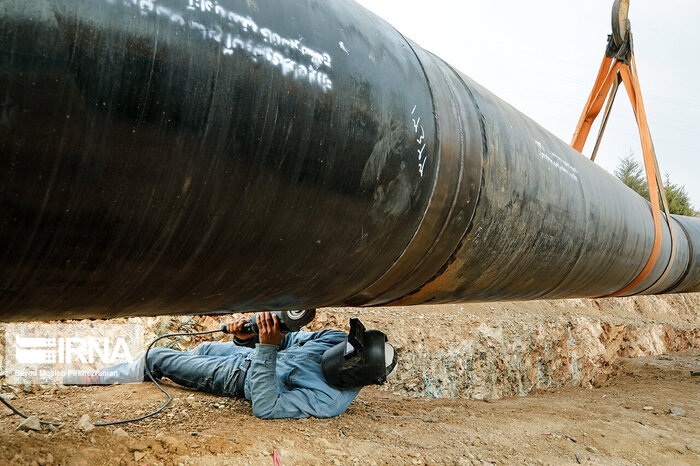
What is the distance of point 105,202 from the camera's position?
1.85 feet

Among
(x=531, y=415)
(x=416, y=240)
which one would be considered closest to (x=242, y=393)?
(x=531, y=415)

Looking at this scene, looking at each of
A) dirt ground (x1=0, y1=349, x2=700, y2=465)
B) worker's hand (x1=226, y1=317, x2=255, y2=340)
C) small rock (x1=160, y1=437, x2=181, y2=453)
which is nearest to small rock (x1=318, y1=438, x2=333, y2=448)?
dirt ground (x1=0, y1=349, x2=700, y2=465)

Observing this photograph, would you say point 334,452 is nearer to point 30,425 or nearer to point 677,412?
point 30,425

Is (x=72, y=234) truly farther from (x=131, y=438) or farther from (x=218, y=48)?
(x=131, y=438)

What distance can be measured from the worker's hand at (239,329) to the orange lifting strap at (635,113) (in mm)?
2001

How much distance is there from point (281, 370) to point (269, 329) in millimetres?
446

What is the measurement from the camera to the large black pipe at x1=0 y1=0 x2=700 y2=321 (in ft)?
1.68

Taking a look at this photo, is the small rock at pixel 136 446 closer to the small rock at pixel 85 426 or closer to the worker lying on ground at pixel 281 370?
the small rock at pixel 85 426

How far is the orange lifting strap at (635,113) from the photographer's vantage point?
206 centimetres

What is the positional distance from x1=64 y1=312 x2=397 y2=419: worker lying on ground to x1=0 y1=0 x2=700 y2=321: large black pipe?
1.75m

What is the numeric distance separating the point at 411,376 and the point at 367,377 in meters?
1.41

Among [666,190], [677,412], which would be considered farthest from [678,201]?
[677,412]

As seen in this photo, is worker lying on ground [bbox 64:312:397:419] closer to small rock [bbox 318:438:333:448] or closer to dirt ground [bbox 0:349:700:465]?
dirt ground [bbox 0:349:700:465]

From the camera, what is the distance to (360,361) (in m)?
2.73
